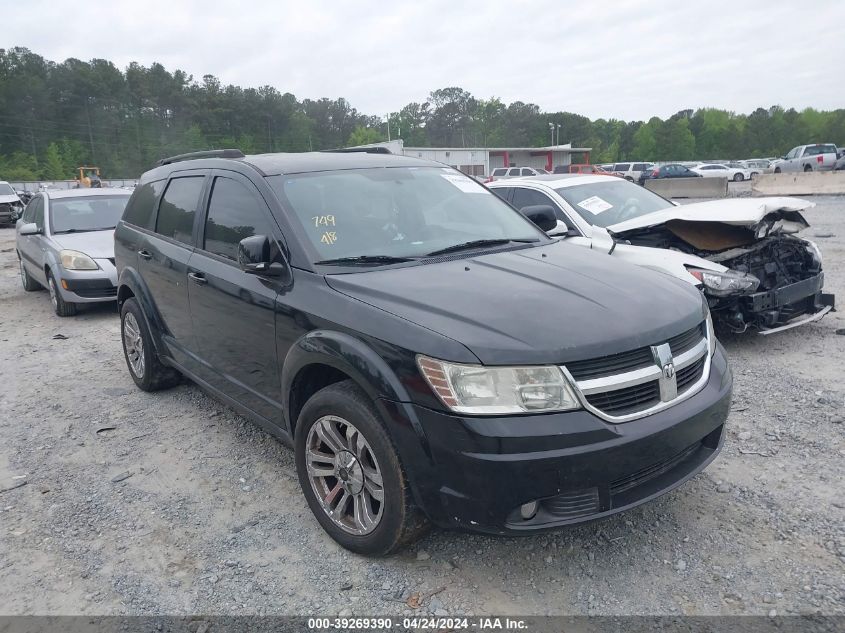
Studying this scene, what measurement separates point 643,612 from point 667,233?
4552 millimetres

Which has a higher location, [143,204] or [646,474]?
[143,204]

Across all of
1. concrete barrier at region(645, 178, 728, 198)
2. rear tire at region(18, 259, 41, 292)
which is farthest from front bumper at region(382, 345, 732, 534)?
concrete barrier at region(645, 178, 728, 198)

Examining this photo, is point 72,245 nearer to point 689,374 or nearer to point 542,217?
point 542,217

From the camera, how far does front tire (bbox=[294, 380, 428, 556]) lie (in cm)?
275

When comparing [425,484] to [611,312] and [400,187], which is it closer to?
[611,312]

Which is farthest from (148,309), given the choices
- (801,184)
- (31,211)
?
(801,184)

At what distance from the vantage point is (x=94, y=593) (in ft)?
9.52

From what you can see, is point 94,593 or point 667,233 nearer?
point 94,593

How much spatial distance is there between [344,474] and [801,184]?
26.5 m

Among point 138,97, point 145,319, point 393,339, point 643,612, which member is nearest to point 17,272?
point 145,319

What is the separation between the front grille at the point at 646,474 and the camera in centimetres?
Result: 264

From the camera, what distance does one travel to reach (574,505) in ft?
8.50

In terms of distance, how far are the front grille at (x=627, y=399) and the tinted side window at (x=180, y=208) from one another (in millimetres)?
3004

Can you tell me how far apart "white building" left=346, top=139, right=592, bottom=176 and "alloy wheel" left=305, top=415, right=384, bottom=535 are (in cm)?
5083
